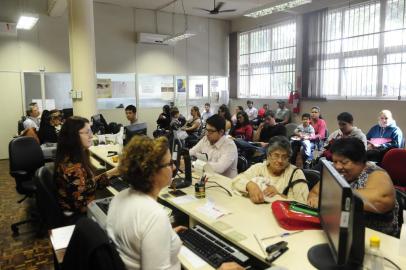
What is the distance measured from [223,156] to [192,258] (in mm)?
1699

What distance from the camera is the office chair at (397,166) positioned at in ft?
11.2

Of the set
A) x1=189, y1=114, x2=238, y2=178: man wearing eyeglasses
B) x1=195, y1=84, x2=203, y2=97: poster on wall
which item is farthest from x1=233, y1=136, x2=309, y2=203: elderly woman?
x1=195, y1=84, x2=203, y2=97: poster on wall

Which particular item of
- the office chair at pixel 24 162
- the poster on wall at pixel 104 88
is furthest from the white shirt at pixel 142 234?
the poster on wall at pixel 104 88

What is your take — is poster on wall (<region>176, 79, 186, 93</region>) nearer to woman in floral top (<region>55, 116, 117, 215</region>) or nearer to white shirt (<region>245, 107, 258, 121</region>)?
white shirt (<region>245, 107, 258, 121</region>)

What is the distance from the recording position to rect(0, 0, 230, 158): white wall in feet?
26.0

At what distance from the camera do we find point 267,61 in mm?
9766

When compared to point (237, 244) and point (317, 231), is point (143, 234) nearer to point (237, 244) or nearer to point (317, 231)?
point (237, 244)

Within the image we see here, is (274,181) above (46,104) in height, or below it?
below

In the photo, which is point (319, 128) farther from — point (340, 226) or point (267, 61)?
point (340, 226)

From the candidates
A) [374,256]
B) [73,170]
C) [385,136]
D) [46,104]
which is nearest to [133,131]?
[73,170]

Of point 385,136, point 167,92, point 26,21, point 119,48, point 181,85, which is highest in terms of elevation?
point 26,21

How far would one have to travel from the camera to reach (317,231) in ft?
5.71

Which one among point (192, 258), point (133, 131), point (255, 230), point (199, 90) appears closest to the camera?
point (192, 258)

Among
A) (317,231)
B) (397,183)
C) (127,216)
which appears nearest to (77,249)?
(127,216)
